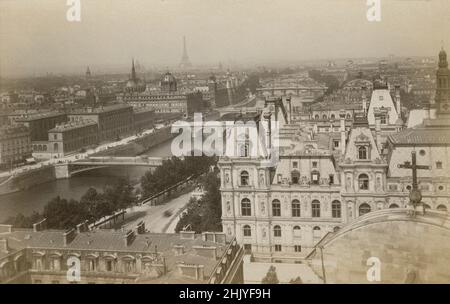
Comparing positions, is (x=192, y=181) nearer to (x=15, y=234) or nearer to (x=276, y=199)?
(x=276, y=199)

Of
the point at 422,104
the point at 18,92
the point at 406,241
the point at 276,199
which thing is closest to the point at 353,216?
the point at 276,199

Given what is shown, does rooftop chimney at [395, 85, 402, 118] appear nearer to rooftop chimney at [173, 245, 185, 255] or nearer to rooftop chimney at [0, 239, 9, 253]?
rooftop chimney at [173, 245, 185, 255]

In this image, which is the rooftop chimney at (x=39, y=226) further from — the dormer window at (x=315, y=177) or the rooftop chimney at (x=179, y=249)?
the dormer window at (x=315, y=177)

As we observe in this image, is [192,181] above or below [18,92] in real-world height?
below

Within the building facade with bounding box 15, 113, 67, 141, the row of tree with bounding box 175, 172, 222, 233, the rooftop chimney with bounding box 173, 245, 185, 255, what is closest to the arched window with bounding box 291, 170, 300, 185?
the row of tree with bounding box 175, 172, 222, 233
